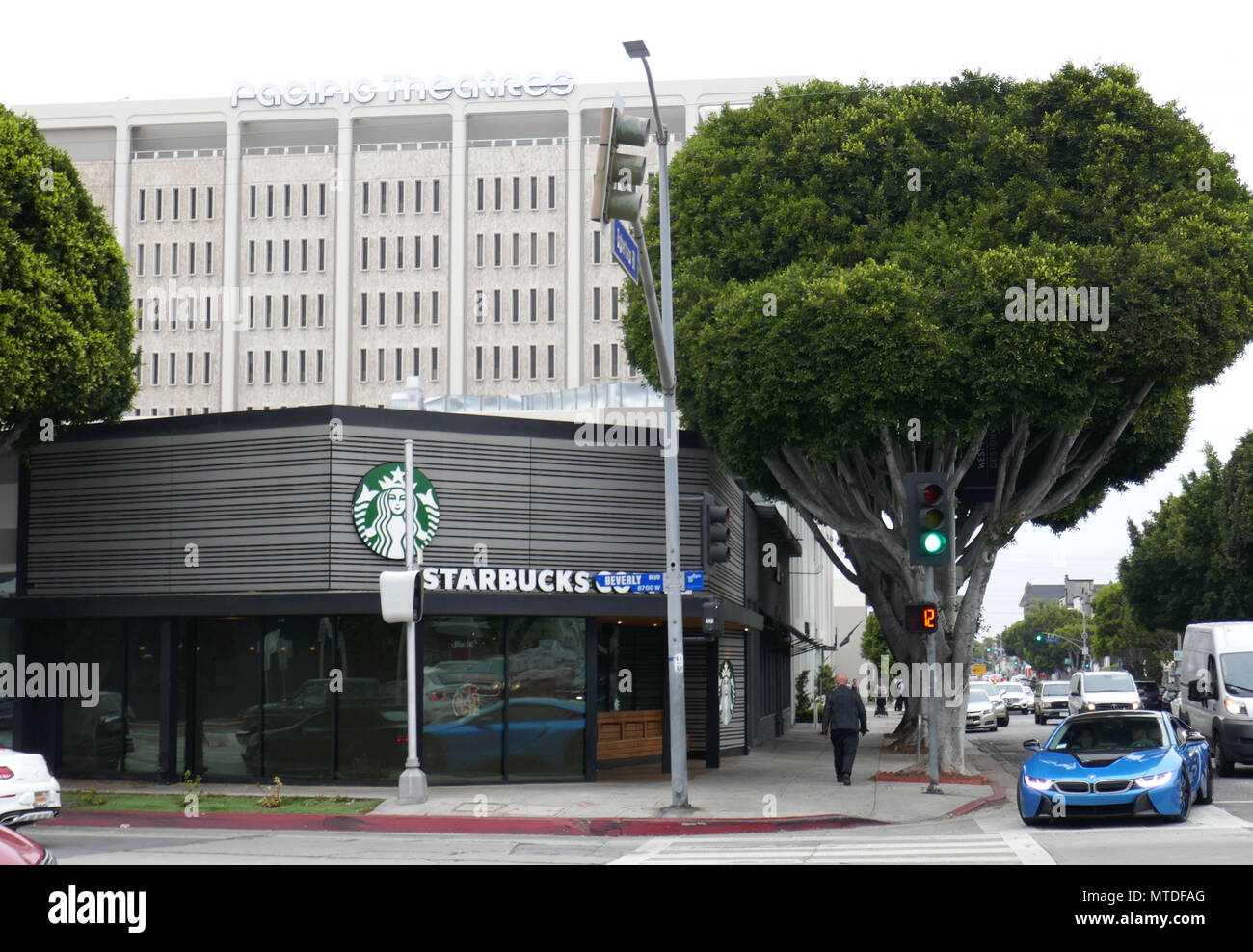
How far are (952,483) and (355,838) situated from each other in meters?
12.7

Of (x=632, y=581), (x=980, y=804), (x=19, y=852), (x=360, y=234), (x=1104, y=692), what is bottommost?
(x=1104, y=692)

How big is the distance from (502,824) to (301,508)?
644cm

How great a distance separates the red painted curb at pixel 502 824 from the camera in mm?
17062

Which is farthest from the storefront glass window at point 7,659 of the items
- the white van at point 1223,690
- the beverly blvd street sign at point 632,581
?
the white van at point 1223,690

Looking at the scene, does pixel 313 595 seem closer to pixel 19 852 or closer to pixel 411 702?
pixel 411 702

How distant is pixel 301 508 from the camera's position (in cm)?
2114

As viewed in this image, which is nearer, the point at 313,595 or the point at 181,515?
the point at 313,595

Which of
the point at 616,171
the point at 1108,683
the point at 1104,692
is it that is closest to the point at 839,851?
the point at 616,171

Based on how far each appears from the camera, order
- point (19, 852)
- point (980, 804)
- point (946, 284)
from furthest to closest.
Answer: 1. point (946, 284)
2. point (980, 804)
3. point (19, 852)

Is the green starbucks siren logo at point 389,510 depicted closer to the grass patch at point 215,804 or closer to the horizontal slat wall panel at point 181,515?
the horizontal slat wall panel at point 181,515

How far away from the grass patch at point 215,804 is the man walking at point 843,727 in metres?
7.33

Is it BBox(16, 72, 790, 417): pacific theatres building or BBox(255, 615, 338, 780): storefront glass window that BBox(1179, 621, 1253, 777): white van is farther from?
BBox(16, 72, 790, 417): pacific theatres building
